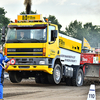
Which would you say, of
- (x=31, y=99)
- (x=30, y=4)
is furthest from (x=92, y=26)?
(x=31, y=99)

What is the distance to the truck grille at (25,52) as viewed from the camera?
15.1 metres

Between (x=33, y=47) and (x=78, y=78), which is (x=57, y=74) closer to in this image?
(x=33, y=47)

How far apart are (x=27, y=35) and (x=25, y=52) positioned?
2.65 ft

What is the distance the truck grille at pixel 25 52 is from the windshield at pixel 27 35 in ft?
1.26

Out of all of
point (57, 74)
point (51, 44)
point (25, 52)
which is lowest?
point (57, 74)

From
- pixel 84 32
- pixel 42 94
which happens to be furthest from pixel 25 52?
pixel 84 32

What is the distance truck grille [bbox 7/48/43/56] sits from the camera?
15148 mm

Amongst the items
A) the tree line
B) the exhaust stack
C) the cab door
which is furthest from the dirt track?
the tree line

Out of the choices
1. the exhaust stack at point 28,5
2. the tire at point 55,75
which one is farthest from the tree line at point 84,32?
the tire at point 55,75

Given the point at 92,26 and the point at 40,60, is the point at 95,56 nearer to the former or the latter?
the point at 40,60

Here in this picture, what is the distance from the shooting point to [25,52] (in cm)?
1534

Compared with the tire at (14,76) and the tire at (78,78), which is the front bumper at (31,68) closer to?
the tire at (14,76)

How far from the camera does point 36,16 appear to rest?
15945 millimetres

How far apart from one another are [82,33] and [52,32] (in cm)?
10126
